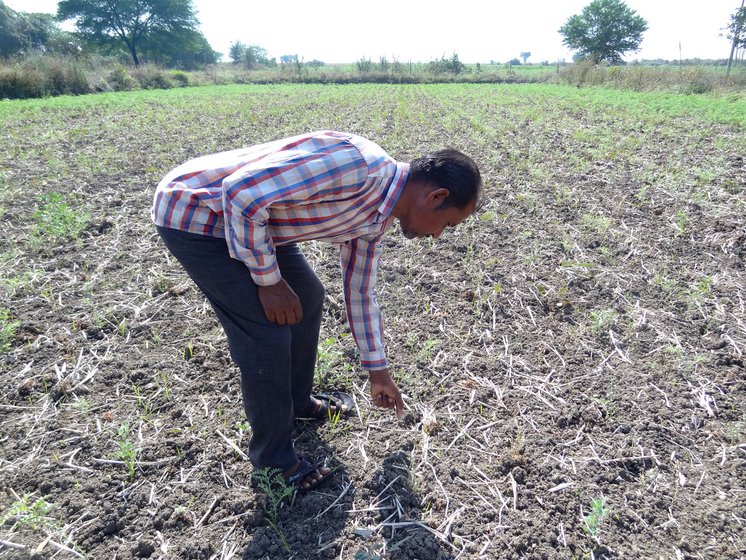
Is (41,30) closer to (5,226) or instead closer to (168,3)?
(168,3)

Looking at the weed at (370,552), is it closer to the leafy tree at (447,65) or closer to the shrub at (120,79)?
the shrub at (120,79)

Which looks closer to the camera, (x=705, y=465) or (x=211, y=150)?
(x=705, y=465)

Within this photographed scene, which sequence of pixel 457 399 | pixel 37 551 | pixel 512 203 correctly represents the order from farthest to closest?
pixel 512 203 → pixel 457 399 → pixel 37 551

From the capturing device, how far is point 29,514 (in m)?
1.94

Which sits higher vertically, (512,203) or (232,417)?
(512,203)

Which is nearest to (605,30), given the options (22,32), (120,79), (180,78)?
(180,78)

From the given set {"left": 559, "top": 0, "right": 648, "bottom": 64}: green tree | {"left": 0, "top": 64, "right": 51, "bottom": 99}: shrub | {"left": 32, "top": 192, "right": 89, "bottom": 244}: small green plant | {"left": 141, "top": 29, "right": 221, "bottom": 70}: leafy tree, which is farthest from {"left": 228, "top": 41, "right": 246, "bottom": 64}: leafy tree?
{"left": 32, "top": 192, "right": 89, "bottom": 244}: small green plant

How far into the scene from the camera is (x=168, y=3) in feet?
173

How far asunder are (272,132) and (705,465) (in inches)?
411

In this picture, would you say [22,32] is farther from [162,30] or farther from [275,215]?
[275,215]

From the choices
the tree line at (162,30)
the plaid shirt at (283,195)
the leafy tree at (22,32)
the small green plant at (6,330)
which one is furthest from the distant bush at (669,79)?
the leafy tree at (22,32)

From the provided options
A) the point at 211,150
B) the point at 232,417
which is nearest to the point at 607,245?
the point at 232,417

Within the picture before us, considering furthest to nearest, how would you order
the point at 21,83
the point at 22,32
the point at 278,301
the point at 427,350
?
the point at 22,32, the point at 21,83, the point at 427,350, the point at 278,301

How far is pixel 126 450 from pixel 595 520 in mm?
2066
